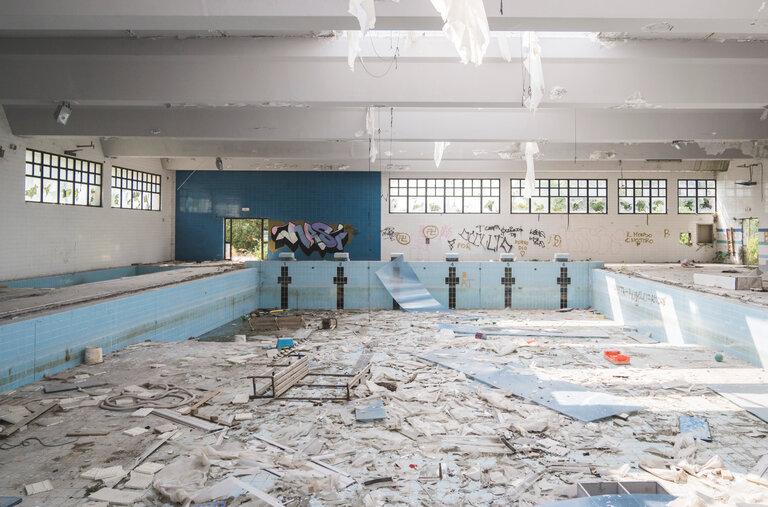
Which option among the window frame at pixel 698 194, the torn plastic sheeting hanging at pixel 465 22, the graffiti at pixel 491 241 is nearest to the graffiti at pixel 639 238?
the window frame at pixel 698 194

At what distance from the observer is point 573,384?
6094 millimetres

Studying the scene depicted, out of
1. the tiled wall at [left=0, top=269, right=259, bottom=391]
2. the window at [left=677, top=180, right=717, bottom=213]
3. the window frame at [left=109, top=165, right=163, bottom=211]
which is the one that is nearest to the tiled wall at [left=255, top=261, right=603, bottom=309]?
the tiled wall at [left=0, top=269, right=259, bottom=391]

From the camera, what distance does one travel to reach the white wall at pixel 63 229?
1056cm

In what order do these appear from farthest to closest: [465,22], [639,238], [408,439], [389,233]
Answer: [389,233]
[639,238]
[408,439]
[465,22]

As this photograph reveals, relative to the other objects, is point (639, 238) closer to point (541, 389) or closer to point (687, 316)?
point (687, 316)

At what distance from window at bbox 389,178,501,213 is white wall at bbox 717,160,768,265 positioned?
331 inches

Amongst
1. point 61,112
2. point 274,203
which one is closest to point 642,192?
point 274,203

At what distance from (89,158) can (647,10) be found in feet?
45.4

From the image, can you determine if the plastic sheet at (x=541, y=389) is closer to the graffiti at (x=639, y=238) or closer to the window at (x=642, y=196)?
the graffiti at (x=639, y=238)

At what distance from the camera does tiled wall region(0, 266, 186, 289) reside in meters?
10.8

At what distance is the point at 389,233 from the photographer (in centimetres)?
1917

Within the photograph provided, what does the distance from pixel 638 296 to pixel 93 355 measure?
10.6m

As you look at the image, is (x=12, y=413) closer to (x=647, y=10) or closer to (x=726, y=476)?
(x=726, y=476)

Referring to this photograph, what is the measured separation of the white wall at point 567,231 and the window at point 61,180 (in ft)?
33.1
